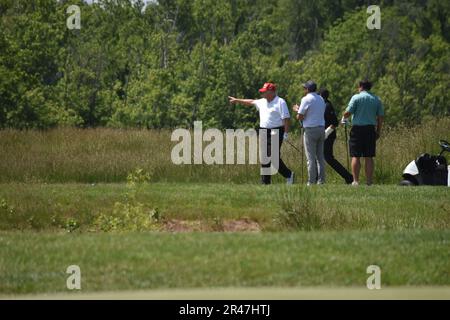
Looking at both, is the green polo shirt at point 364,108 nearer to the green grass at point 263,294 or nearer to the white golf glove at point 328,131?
the white golf glove at point 328,131

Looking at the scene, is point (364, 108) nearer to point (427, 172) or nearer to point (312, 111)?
point (312, 111)

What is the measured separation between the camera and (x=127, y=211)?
16109mm

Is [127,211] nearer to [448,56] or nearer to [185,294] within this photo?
[185,294]

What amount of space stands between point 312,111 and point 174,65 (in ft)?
126

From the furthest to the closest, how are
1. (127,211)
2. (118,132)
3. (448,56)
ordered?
1. (448,56)
2. (118,132)
3. (127,211)

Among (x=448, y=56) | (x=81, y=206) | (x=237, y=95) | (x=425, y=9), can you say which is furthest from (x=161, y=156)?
(x=425, y=9)

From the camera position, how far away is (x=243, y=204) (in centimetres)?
1764

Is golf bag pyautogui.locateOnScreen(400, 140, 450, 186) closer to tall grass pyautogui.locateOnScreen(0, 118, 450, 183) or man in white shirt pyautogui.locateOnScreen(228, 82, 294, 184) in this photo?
tall grass pyautogui.locateOnScreen(0, 118, 450, 183)

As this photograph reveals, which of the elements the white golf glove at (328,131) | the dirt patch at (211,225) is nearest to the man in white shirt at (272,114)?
the white golf glove at (328,131)

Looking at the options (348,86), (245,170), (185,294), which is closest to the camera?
(185,294)

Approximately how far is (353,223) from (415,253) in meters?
4.01

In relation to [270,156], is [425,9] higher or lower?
higher

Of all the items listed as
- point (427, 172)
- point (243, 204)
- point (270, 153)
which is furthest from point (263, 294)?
point (427, 172)

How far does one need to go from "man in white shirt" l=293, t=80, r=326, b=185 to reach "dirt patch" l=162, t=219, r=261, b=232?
277 centimetres
